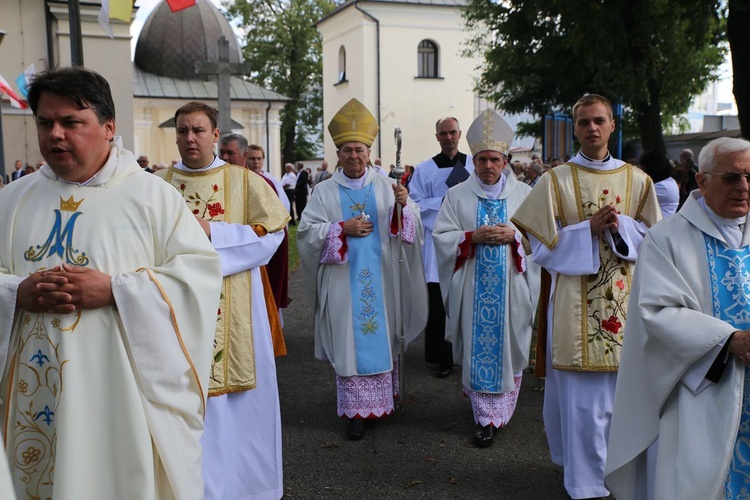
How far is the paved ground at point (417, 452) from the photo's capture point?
15.2 feet

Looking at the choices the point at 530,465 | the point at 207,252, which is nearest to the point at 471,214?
the point at 530,465

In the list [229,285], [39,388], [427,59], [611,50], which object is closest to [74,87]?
[39,388]

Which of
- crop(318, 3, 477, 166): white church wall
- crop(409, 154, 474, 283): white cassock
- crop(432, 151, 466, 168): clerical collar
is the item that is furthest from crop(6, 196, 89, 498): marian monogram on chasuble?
crop(318, 3, 477, 166): white church wall

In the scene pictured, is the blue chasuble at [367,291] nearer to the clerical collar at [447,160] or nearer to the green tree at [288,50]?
the clerical collar at [447,160]

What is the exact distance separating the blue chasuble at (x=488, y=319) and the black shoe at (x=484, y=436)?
10.0 inches

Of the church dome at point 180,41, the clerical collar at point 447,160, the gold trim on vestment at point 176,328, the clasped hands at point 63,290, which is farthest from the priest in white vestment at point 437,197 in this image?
the church dome at point 180,41

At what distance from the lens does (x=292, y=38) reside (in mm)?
44562

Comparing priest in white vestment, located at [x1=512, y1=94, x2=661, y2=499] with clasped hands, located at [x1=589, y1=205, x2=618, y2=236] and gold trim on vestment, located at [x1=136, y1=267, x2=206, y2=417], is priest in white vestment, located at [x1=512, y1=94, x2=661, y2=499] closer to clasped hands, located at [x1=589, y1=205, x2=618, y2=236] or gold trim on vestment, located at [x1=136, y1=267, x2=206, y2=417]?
clasped hands, located at [x1=589, y1=205, x2=618, y2=236]

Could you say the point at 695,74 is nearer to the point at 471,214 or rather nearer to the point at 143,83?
the point at 471,214

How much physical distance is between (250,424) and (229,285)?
0.77 meters

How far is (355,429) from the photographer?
5.51 m

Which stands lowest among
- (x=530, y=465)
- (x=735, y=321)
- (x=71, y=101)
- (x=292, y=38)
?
(x=530, y=465)

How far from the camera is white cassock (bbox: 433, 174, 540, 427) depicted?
5.44 metres

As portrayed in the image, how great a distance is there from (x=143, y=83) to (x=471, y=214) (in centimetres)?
2745
